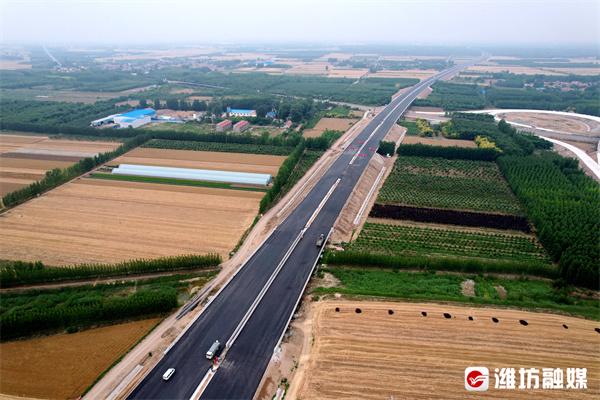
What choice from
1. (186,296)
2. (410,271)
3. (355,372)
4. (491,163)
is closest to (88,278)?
(186,296)

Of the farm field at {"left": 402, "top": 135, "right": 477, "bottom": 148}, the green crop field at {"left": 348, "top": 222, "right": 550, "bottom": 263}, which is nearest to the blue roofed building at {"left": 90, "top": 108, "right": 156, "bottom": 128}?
the farm field at {"left": 402, "top": 135, "right": 477, "bottom": 148}

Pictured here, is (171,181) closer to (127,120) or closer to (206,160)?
(206,160)

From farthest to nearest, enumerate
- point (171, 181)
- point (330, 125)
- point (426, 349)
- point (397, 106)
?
point (397, 106) < point (330, 125) < point (171, 181) < point (426, 349)

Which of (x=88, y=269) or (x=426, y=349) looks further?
(x=88, y=269)

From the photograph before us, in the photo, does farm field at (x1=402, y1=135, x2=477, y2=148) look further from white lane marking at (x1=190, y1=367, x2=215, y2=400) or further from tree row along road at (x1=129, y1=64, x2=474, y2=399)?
white lane marking at (x1=190, y1=367, x2=215, y2=400)

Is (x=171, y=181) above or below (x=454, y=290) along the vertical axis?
above

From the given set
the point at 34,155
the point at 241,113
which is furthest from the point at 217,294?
the point at 241,113
